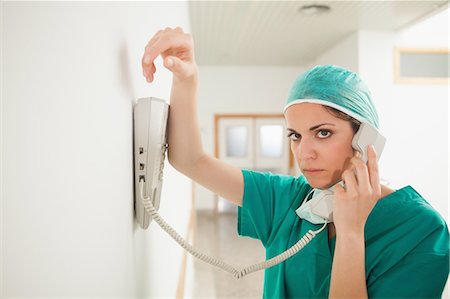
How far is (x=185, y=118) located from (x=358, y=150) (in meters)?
0.45

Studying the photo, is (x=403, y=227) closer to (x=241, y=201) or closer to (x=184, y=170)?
(x=241, y=201)

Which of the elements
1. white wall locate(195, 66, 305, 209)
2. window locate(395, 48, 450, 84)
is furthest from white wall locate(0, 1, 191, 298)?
white wall locate(195, 66, 305, 209)

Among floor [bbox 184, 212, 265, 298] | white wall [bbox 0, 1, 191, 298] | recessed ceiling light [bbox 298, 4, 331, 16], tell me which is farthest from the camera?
recessed ceiling light [bbox 298, 4, 331, 16]

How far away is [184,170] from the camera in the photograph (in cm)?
108

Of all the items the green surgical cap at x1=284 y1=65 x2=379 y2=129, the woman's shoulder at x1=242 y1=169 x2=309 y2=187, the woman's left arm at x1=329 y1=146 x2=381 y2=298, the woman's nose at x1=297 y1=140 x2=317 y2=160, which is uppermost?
the green surgical cap at x1=284 y1=65 x2=379 y2=129

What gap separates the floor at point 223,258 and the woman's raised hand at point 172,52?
212 centimetres

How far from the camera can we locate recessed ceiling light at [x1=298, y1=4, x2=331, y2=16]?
3.83 m

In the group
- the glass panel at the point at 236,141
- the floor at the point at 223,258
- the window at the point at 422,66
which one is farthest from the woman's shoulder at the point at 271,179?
the glass panel at the point at 236,141

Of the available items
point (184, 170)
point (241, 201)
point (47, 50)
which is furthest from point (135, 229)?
point (47, 50)

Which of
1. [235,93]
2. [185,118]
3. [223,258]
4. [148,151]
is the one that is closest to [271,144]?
[235,93]

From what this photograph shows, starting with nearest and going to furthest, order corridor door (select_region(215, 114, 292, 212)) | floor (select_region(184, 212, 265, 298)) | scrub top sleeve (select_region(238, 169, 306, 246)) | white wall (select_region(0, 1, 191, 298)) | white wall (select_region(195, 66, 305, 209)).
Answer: white wall (select_region(0, 1, 191, 298)), scrub top sleeve (select_region(238, 169, 306, 246)), floor (select_region(184, 212, 265, 298)), white wall (select_region(195, 66, 305, 209)), corridor door (select_region(215, 114, 292, 212))

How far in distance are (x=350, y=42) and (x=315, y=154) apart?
448 centimetres

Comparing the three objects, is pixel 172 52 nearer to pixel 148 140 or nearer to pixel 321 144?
pixel 148 140

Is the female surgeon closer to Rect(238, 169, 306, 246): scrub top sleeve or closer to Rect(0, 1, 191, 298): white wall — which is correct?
Rect(238, 169, 306, 246): scrub top sleeve
